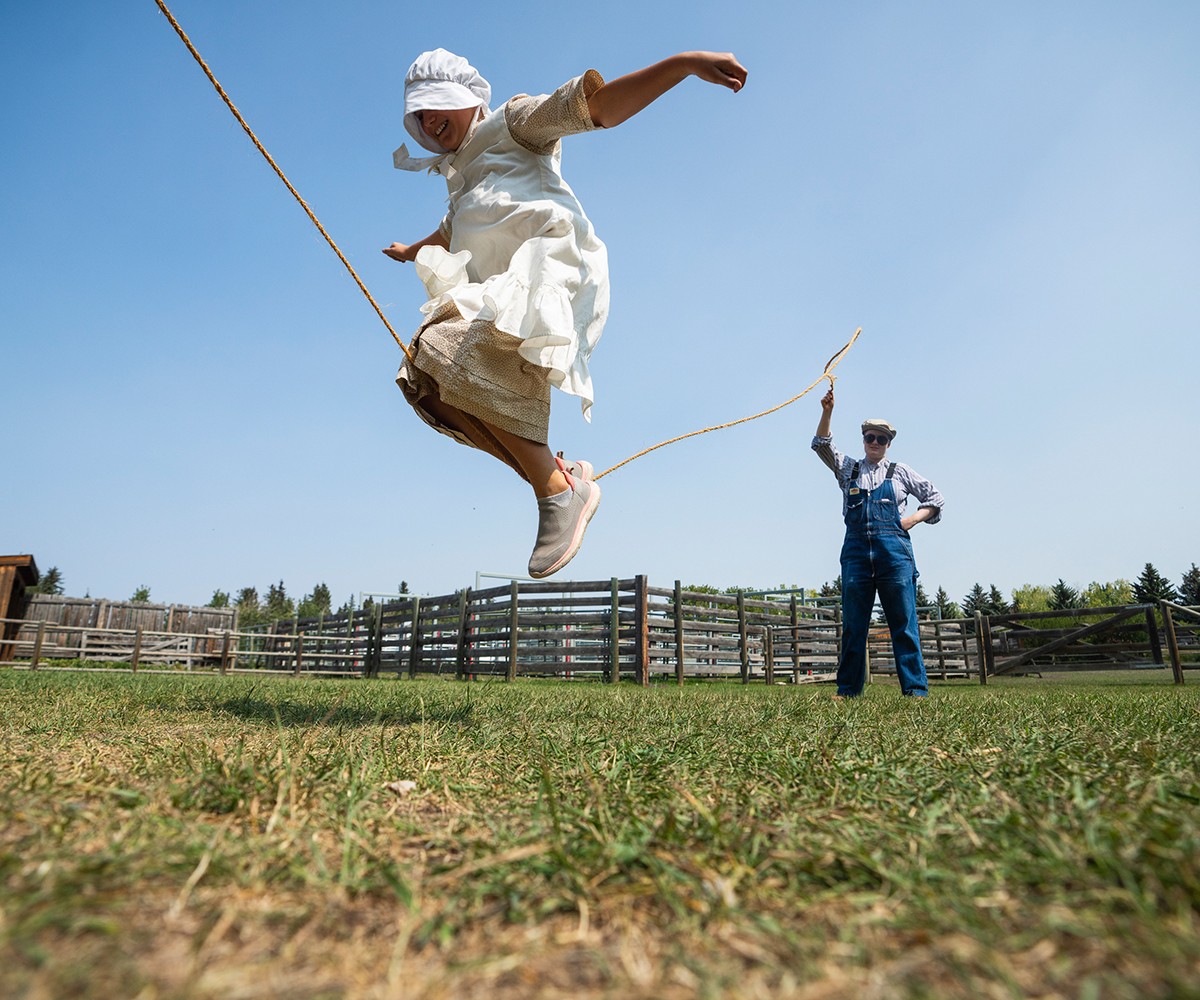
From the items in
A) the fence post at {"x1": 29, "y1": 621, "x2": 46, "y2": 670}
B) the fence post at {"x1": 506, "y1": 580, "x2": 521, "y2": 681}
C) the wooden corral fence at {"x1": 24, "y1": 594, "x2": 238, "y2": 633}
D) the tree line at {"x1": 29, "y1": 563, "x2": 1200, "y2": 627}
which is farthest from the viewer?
the tree line at {"x1": 29, "y1": 563, "x2": 1200, "y2": 627}

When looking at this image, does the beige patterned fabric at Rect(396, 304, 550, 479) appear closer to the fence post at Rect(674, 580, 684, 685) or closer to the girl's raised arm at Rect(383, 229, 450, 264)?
the girl's raised arm at Rect(383, 229, 450, 264)

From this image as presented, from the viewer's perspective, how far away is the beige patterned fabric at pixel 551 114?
2.38 meters

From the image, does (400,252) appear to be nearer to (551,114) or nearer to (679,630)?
(551,114)

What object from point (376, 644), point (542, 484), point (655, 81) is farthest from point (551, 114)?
point (376, 644)

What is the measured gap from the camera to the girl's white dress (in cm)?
229

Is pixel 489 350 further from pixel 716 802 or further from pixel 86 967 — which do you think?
pixel 86 967

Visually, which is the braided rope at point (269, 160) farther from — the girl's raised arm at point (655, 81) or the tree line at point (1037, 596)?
the tree line at point (1037, 596)

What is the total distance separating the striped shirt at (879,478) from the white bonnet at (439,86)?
11.8 feet

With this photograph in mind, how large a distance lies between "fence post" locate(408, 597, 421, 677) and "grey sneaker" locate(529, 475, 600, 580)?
13.1 m

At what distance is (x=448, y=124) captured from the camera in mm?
2631

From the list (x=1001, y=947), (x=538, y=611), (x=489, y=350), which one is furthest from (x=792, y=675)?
(x=1001, y=947)

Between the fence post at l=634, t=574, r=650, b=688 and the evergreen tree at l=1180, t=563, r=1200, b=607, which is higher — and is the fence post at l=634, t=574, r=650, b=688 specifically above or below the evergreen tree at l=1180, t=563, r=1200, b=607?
below

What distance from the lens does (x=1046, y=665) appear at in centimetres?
1219

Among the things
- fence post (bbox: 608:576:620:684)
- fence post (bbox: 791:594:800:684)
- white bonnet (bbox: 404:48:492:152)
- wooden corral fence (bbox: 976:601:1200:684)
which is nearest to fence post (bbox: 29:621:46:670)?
fence post (bbox: 608:576:620:684)
